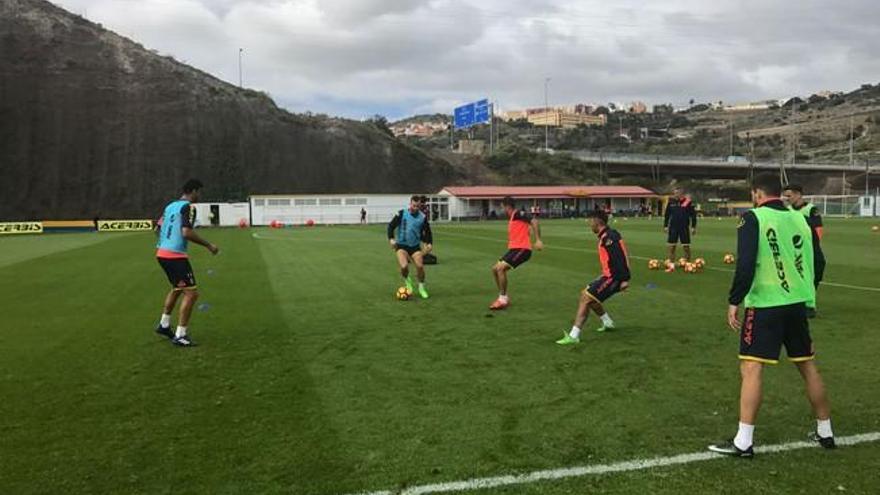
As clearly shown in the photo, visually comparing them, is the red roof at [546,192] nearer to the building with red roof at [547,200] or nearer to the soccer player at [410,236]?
the building with red roof at [547,200]

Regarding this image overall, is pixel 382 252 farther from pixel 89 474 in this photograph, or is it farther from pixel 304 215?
pixel 304 215

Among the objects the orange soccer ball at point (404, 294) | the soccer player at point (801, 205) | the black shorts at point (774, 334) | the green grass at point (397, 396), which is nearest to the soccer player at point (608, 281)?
the green grass at point (397, 396)

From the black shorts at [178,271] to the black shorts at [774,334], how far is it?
7159 millimetres

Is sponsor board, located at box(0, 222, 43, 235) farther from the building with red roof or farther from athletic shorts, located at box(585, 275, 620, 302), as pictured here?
athletic shorts, located at box(585, 275, 620, 302)

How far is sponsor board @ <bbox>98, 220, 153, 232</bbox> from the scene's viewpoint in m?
59.0

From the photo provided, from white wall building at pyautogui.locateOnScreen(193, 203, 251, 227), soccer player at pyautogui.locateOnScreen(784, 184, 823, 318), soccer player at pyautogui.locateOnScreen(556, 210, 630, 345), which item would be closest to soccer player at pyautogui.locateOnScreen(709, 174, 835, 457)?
soccer player at pyautogui.locateOnScreen(556, 210, 630, 345)

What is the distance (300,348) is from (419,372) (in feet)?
7.18

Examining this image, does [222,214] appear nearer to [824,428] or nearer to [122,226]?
[122,226]

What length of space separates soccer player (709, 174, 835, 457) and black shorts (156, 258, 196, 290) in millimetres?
7073

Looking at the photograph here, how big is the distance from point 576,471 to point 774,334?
1.78 metres

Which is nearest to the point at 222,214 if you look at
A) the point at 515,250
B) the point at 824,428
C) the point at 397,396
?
the point at 515,250

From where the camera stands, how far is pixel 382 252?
2678 cm

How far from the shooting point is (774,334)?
5176 millimetres

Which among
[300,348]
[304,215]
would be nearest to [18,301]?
[300,348]
